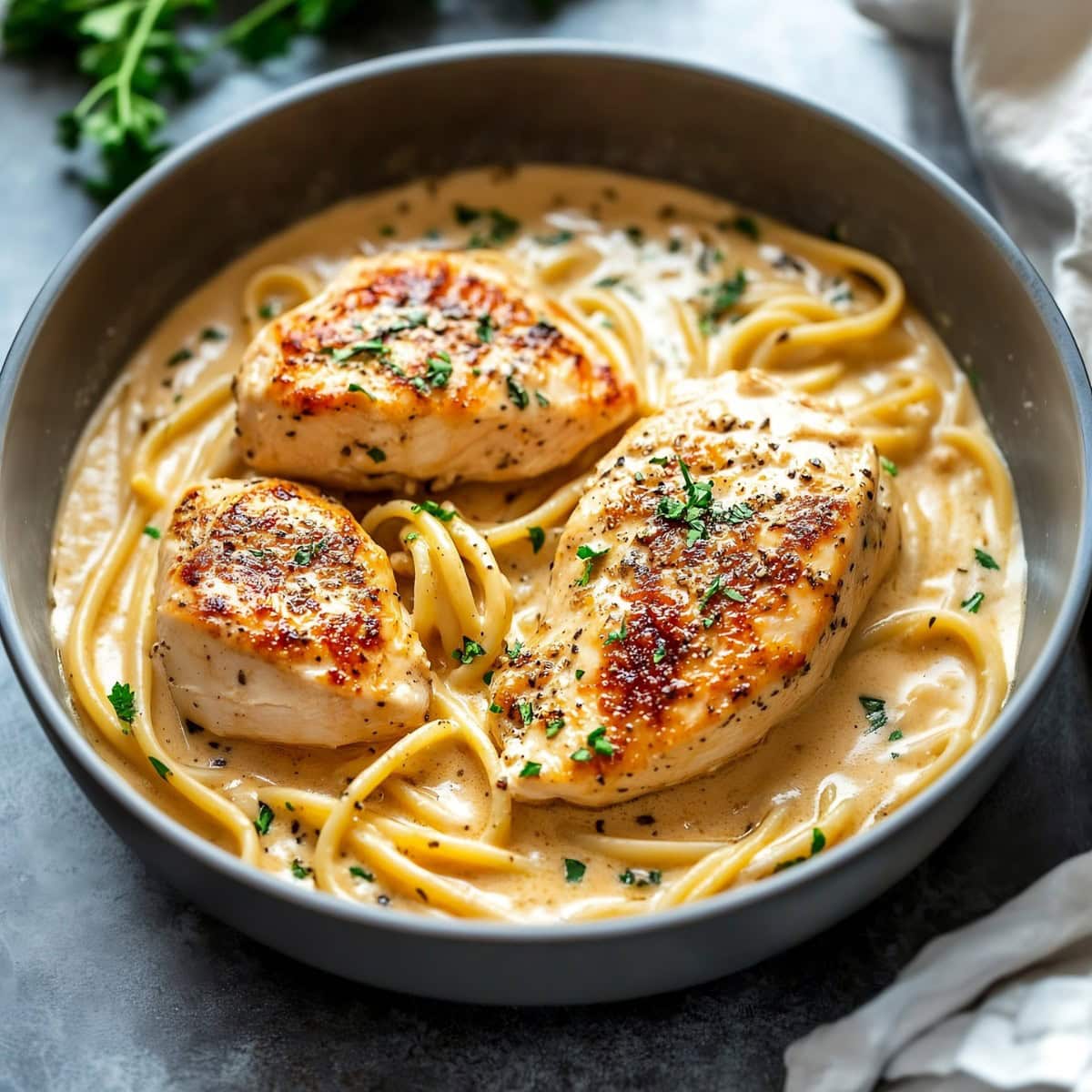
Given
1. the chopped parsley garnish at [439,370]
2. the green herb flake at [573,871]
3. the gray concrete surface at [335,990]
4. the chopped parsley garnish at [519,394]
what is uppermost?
the chopped parsley garnish at [439,370]

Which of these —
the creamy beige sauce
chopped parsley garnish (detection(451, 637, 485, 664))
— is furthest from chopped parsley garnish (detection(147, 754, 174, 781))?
chopped parsley garnish (detection(451, 637, 485, 664))

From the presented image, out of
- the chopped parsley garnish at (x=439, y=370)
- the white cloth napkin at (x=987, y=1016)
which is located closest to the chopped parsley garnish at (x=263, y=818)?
the chopped parsley garnish at (x=439, y=370)

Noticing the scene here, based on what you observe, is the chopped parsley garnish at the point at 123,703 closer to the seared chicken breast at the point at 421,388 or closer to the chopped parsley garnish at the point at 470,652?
the seared chicken breast at the point at 421,388

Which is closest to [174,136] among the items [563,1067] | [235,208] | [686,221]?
[235,208]

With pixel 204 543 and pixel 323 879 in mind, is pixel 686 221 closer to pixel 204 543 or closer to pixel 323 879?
pixel 204 543

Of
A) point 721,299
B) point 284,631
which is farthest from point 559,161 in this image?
point 284,631

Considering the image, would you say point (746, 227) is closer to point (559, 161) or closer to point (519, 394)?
point (559, 161)
